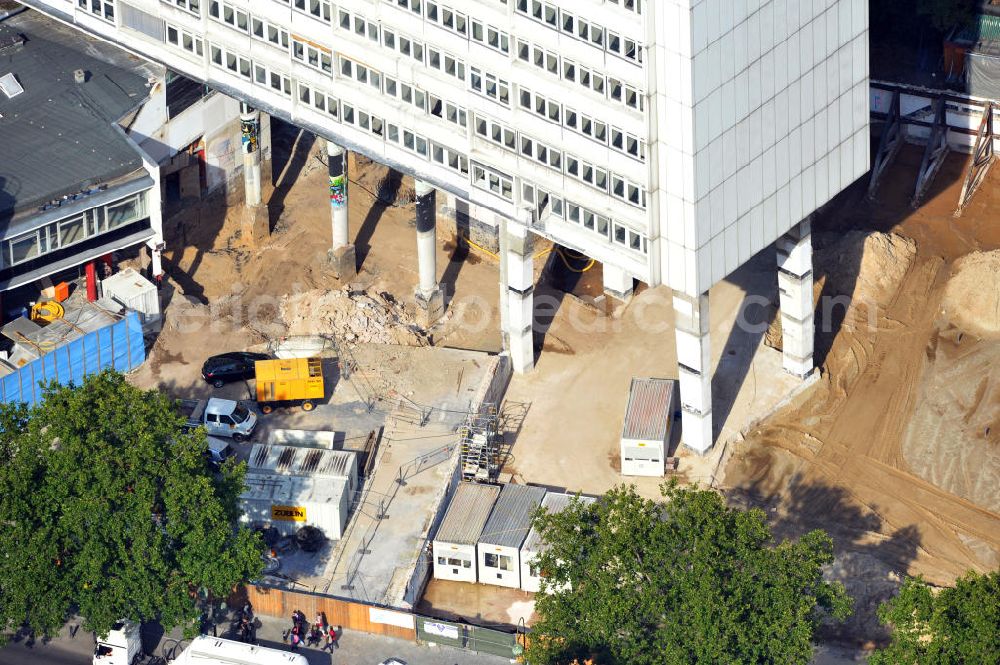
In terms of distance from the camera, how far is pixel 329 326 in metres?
140

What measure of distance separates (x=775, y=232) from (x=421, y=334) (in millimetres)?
27911

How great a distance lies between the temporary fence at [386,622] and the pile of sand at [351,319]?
24.1 meters

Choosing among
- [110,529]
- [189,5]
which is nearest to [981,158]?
[189,5]

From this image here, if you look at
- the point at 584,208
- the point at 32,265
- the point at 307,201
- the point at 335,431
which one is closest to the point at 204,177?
the point at 307,201

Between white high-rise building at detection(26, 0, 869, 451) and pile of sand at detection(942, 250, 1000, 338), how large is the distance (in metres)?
12.4

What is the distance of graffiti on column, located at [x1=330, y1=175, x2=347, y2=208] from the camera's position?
144 m

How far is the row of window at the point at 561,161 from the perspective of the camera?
11900 centimetres

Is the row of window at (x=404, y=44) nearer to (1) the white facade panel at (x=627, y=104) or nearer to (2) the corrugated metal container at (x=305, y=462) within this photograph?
(1) the white facade panel at (x=627, y=104)

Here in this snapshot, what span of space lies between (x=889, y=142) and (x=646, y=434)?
41.2 metres

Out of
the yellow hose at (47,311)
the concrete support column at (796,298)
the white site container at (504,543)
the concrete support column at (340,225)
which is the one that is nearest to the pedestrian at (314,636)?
the white site container at (504,543)

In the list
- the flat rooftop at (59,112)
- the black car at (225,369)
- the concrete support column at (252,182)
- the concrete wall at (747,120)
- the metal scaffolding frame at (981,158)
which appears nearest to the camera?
the concrete wall at (747,120)

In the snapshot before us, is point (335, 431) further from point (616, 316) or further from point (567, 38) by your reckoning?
point (567, 38)

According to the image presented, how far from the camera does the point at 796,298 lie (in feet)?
436

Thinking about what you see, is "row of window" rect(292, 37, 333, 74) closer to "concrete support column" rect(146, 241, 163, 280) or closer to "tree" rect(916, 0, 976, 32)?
"concrete support column" rect(146, 241, 163, 280)
